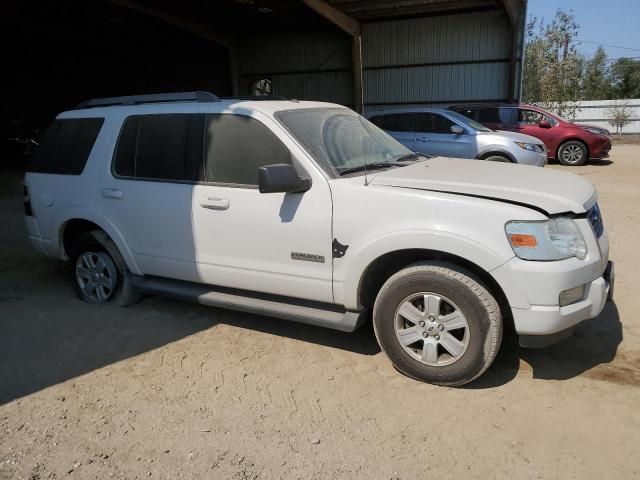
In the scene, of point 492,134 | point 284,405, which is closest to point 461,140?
point 492,134

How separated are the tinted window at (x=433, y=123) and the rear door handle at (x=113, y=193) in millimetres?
8414

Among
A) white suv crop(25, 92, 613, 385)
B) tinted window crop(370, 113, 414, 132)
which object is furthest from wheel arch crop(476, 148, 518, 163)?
white suv crop(25, 92, 613, 385)

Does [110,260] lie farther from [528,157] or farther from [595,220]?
[528,157]

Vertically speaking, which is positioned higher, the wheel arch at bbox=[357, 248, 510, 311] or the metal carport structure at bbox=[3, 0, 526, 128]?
the metal carport structure at bbox=[3, 0, 526, 128]

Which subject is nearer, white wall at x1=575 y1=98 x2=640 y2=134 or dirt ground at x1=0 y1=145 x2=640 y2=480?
dirt ground at x1=0 y1=145 x2=640 y2=480

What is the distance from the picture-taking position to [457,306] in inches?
124

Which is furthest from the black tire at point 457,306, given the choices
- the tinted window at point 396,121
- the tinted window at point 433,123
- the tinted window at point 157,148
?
the tinted window at point 396,121

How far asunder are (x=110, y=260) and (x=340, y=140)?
241 centimetres

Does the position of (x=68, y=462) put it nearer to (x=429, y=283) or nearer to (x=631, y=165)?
(x=429, y=283)

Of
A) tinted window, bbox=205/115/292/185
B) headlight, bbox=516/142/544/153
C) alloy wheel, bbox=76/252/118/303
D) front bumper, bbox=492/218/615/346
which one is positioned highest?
tinted window, bbox=205/115/292/185

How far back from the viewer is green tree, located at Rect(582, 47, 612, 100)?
4506 cm

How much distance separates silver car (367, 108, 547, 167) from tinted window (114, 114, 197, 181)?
7779 millimetres

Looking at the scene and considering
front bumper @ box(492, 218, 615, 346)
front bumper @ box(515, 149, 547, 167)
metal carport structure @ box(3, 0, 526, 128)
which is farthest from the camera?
metal carport structure @ box(3, 0, 526, 128)

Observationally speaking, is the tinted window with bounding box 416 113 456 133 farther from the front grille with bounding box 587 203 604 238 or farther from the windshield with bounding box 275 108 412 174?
the front grille with bounding box 587 203 604 238
